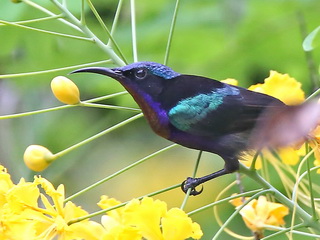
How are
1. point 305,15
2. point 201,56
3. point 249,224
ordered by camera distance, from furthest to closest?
1. point 201,56
2. point 305,15
3. point 249,224

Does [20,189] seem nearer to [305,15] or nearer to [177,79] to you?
[177,79]

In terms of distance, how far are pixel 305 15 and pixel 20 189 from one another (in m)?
1.07

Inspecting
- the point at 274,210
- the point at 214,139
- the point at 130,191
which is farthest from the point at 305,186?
the point at 130,191

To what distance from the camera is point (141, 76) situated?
138 cm

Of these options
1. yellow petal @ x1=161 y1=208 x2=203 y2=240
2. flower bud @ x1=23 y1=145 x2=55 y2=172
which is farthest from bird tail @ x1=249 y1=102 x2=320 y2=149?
flower bud @ x1=23 y1=145 x2=55 y2=172

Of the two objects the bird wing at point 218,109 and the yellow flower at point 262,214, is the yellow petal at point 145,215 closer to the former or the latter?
the bird wing at point 218,109

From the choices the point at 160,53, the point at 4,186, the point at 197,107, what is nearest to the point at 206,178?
the point at 197,107

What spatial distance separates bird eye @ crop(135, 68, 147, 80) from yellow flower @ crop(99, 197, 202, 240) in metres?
0.22

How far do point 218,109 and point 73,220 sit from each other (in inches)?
12.9

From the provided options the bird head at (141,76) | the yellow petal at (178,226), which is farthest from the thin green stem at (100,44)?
the yellow petal at (178,226)

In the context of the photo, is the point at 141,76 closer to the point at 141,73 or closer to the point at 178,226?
the point at 141,73

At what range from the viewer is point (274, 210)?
155 cm

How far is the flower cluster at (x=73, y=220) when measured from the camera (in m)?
1.32

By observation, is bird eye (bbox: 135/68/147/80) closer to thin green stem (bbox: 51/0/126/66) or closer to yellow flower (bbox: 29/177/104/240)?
thin green stem (bbox: 51/0/126/66)
